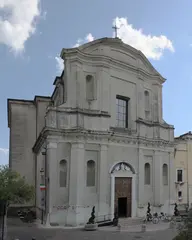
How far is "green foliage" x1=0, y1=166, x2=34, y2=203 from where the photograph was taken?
16.7 m

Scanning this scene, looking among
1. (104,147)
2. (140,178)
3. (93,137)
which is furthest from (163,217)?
(93,137)

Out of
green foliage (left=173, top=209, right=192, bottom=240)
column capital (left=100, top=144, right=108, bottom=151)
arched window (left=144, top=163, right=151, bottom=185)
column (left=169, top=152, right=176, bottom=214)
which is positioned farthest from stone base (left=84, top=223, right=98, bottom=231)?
green foliage (left=173, top=209, right=192, bottom=240)

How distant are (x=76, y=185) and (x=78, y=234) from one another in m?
4.04

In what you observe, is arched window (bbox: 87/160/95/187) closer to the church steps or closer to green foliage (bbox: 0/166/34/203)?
the church steps

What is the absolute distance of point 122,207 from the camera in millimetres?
27641

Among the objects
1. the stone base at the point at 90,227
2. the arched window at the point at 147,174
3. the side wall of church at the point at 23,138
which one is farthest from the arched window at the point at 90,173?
the side wall of church at the point at 23,138

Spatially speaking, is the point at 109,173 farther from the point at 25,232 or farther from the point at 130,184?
the point at 25,232

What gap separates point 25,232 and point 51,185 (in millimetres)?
3743

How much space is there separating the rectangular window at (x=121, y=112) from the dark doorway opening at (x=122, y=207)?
20.6 feet

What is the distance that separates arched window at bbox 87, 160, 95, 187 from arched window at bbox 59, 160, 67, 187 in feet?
6.28

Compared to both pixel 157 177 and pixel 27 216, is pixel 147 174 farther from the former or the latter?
pixel 27 216

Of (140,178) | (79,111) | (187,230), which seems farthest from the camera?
(140,178)

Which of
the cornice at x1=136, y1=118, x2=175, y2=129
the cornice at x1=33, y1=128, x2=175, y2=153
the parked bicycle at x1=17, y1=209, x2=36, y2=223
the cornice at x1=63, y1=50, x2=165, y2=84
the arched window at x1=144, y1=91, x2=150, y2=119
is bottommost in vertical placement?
the parked bicycle at x1=17, y1=209, x2=36, y2=223

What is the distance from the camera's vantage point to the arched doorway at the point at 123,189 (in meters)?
26.8
